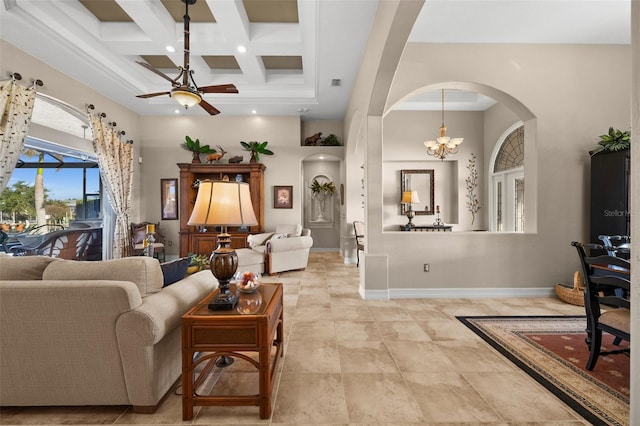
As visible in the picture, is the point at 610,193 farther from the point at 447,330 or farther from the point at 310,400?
the point at 310,400

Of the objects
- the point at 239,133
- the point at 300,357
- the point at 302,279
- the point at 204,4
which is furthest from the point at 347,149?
the point at 300,357

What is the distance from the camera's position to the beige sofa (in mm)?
1653

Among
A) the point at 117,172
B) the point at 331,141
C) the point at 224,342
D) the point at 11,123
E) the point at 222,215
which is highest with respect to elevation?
the point at 331,141

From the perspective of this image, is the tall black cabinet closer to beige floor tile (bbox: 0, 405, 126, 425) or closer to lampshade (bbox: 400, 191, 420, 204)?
lampshade (bbox: 400, 191, 420, 204)

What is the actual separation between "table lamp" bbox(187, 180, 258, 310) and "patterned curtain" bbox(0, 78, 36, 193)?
3.74 m

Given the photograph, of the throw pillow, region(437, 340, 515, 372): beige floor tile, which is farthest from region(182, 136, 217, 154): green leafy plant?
region(437, 340, 515, 372): beige floor tile

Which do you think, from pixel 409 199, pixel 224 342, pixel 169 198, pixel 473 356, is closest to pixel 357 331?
pixel 473 356

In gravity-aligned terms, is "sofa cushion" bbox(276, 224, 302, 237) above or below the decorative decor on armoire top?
below

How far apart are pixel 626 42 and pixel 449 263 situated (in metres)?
3.92

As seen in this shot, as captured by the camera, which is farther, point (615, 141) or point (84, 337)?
point (615, 141)

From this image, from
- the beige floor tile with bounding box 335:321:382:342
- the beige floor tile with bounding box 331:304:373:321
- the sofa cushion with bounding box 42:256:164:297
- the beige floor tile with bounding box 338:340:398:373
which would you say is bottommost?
the beige floor tile with bounding box 338:340:398:373

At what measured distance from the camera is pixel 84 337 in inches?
66.4

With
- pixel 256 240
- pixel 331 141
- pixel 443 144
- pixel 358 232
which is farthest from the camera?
pixel 331 141

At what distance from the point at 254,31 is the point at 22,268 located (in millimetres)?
3966
